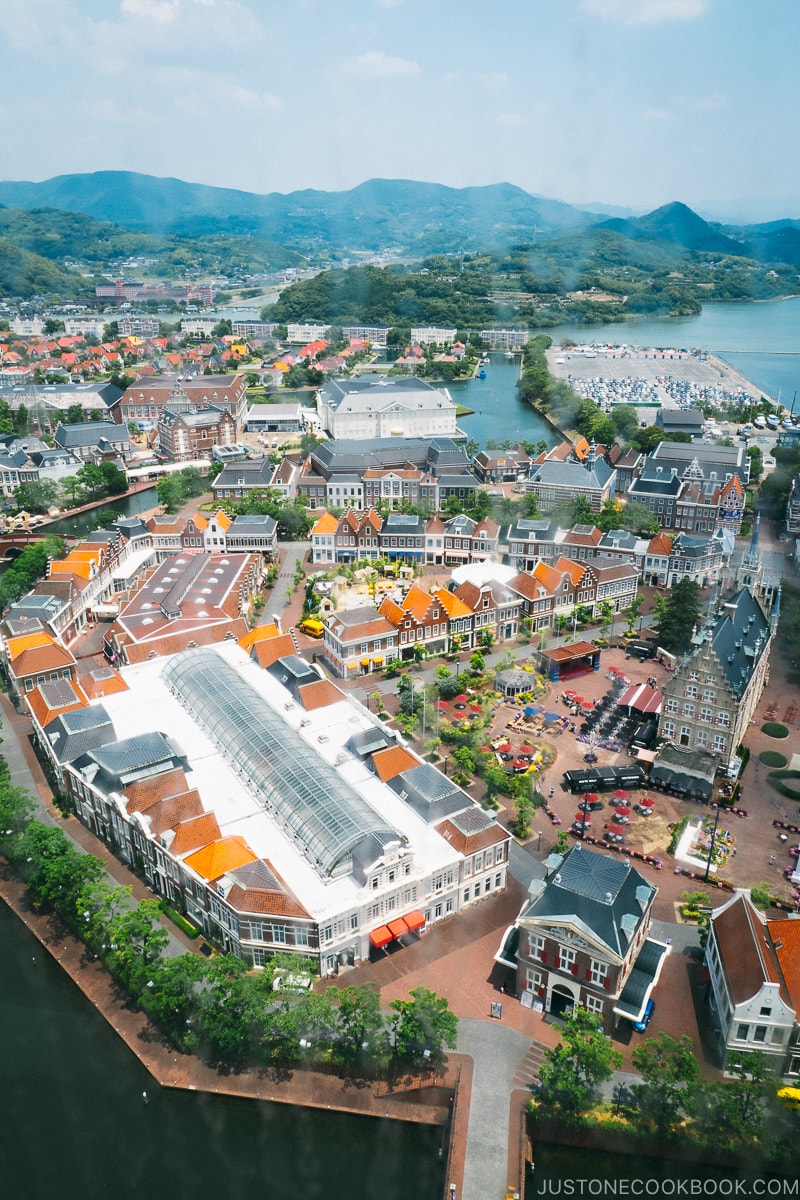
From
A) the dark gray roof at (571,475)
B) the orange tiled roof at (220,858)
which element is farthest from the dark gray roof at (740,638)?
the dark gray roof at (571,475)

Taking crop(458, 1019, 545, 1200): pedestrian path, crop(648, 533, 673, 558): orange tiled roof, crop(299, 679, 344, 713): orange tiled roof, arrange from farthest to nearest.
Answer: crop(648, 533, 673, 558): orange tiled roof < crop(299, 679, 344, 713): orange tiled roof < crop(458, 1019, 545, 1200): pedestrian path

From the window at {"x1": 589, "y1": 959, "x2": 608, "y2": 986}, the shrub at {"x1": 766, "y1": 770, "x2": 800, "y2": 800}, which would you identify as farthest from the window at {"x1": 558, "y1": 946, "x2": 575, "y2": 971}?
the shrub at {"x1": 766, "y1": 770, "x2": 800, "y2": 800}

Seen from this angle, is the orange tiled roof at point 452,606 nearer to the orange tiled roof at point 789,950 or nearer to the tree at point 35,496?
the orange tiled roof at point 789,950

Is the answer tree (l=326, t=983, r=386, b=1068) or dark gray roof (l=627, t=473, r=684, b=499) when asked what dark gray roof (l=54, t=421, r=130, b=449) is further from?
tree (l=326, t=983, r=386, b=1068)

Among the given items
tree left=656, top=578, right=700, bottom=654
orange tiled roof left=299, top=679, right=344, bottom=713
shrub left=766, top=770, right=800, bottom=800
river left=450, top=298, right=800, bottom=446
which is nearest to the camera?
shrub left=766, top=770, right=800, bottom=800

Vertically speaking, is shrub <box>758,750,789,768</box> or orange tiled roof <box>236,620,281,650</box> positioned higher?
orange tiled roof <box>236,620,281,650</box>
